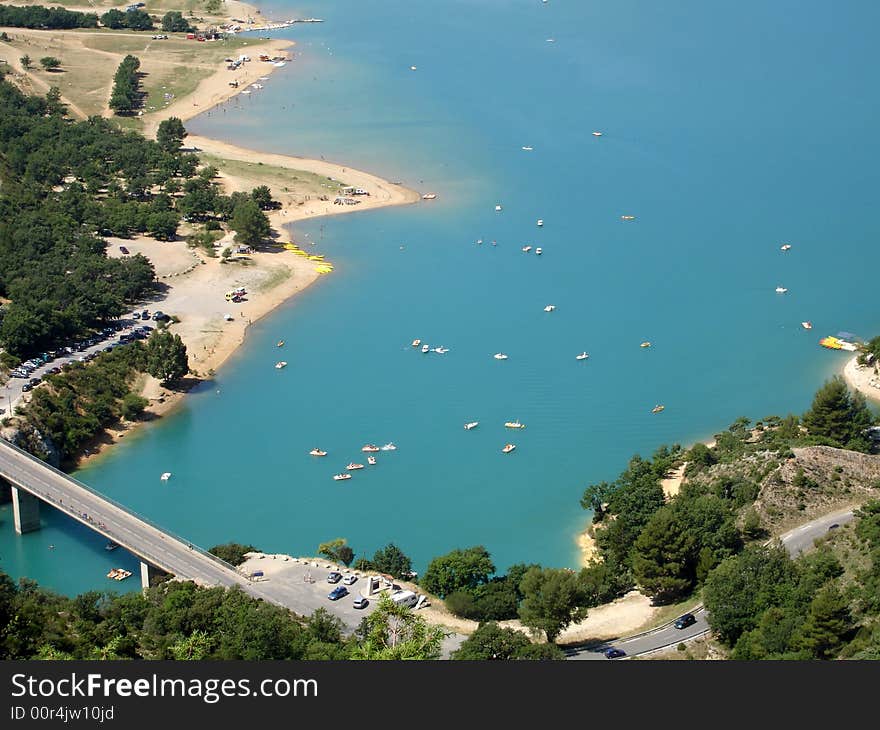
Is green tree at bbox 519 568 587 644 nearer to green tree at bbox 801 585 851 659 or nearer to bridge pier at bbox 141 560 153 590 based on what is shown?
green tree at bbox 801 585 851 659

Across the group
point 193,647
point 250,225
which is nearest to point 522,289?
point 250,225

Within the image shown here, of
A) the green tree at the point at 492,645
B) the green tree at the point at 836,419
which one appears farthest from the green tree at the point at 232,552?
the green tree at the point at 836,419

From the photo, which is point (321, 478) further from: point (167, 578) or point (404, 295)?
point (404, 295)

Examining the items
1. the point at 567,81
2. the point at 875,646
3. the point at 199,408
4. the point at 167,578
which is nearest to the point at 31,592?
the point at 167,578

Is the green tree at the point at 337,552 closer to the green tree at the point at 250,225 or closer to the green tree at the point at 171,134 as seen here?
the green tree at the point at 250,225

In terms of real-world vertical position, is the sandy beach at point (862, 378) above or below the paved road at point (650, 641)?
below

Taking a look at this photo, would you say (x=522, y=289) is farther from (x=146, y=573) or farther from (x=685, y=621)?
(x=685, y=621)

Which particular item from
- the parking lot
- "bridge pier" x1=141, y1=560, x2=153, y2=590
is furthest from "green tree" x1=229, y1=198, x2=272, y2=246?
"bridge pier" x1=141, y1=560, x2=153, y2=590

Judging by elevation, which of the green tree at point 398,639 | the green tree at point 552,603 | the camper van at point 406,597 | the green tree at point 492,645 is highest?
the green tree at point 398,639
